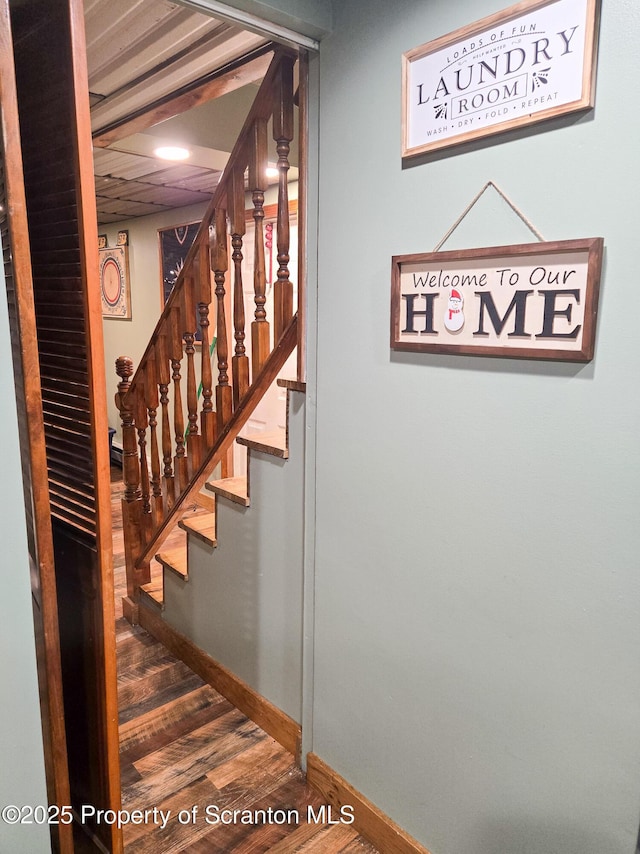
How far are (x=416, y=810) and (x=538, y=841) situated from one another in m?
0.38

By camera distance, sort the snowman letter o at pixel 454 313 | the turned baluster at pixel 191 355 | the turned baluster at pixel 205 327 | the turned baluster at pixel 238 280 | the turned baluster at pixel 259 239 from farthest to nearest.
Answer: the turned baluster at pixel 191 355 < the turned baluster at pixel 205 327 < the turned baluster at pixel 238 280 < the turned baluster at pixel 259 239 < the snowman letter o at pixel 454 313

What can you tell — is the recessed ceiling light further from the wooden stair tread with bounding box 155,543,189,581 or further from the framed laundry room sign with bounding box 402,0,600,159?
the wooden stair tread with bounding box 155,543,189,581

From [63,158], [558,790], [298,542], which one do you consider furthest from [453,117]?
Result: [558,790]

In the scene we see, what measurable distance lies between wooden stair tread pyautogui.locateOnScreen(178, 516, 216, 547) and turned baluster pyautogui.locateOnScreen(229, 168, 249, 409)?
553 mm

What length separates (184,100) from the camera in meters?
2.26

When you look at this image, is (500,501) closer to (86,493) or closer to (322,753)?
(86,493)

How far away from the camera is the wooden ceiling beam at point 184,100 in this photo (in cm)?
195

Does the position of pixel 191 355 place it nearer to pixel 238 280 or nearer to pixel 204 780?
pixel 238 280

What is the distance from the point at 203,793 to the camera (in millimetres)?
1816

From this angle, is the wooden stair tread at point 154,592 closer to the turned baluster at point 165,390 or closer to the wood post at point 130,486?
the wood post at point 130,486

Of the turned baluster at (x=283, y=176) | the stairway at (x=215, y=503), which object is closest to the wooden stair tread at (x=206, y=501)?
the stairway at (x=215, y=503)

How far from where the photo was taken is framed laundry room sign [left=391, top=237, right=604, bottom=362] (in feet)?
3.42

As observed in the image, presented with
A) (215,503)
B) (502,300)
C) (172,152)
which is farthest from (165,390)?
(502,300)

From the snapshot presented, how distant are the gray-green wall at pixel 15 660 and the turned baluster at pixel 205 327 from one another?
133 cm
